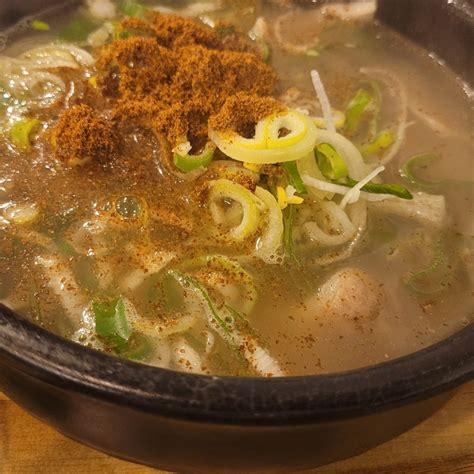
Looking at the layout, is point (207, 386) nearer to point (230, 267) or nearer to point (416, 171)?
point (230, 267)

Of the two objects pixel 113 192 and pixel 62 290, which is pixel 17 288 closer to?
pixel 62 290

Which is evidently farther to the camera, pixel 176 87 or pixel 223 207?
pixel 176 87

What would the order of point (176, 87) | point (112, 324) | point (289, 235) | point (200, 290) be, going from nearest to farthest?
point (112, 324)
point (200, 290)
point (289, 235)
point (176, 87)

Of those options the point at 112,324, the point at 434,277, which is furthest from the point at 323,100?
the point at 112,324

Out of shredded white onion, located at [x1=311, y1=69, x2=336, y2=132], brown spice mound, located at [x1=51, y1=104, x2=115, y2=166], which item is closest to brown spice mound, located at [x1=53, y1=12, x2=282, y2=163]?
brown spice mound, located at [x1=51, y1=104, x2=115, y2=166]

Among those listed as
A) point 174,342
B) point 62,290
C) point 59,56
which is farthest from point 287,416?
point 59,56

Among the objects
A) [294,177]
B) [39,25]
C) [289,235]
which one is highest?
[294,177]

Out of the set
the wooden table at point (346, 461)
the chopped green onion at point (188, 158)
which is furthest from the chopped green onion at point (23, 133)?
the wooden table at point (346, 461)
